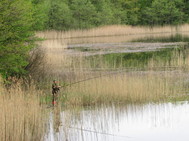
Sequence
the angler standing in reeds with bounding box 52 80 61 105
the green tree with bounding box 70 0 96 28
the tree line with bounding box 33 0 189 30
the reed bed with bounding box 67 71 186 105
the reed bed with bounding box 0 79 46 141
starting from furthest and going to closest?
the green tree with bounding box 70 0 96 28, the tree line with bounding box 33 0 189 30, the reed bed with bounding box 67 71 186 105, the angler standing in reeds with bounding box 52 80 61 105, the reed bed with bounding box 0 79 46 141

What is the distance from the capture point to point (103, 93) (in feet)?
41.3

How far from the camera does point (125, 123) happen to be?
412 inches

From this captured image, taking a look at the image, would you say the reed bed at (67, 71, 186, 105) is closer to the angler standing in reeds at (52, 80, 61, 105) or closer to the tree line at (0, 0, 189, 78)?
the angler standing in reeds at (52, 80, 61, 105)

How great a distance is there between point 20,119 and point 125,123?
3.14 m

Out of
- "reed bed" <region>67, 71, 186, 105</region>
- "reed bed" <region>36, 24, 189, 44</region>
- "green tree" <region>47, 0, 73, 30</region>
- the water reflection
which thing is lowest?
the water reflection

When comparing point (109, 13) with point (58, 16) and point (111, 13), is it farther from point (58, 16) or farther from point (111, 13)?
point (58, 16)

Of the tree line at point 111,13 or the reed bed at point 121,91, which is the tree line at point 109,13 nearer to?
the tree line at point 111,13

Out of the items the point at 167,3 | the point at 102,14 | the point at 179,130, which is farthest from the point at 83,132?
the point at 167,3

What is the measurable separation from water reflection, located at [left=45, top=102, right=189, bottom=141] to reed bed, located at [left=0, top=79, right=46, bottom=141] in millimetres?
436

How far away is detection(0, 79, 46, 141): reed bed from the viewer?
26.4ft

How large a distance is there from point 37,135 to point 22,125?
435 millimetres

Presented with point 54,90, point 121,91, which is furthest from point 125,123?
point 121,91

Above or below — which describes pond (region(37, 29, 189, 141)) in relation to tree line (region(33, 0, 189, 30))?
below

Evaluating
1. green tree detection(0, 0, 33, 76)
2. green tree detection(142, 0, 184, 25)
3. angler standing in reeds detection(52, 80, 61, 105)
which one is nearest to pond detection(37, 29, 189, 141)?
angler standing in reeds detection(52, 80, 61, 105)
